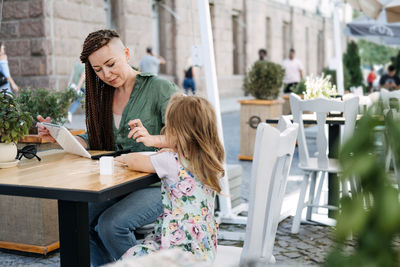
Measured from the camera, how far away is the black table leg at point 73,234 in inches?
81.4

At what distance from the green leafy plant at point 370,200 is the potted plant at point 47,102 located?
3.98 m

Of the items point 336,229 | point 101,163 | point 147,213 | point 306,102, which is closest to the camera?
point 336,229

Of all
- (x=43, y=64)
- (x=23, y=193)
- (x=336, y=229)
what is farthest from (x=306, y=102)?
(x=43, y=64)

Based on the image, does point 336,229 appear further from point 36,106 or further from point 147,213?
point 36,106

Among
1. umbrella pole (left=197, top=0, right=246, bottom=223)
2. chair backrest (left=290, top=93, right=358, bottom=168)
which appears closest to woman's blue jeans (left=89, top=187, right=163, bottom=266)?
umbrella pole (left=197, top=0, right=246, bottom=223)

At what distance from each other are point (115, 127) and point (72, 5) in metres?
8.89

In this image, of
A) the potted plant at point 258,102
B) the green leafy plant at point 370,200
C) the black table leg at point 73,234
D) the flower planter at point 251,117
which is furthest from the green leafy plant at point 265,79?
the green leafy plant at point 370,200

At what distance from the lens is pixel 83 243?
6.86ft

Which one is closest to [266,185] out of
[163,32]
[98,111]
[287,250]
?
[98,111]

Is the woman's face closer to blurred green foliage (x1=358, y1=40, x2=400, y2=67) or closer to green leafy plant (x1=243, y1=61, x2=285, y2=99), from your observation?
green leafy plant (x1=243, y1=61, x2=285, y2=99)

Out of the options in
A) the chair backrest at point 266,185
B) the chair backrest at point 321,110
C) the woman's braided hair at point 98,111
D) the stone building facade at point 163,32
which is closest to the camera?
the chair backrest at point 266,185

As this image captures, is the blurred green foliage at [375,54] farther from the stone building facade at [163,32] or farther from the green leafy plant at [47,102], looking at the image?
the green leafy plant at [47,102]

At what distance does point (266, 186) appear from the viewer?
1.87 meters

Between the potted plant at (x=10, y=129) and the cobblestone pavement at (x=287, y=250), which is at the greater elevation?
the potted plant at (x=10, y=129)
